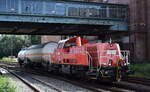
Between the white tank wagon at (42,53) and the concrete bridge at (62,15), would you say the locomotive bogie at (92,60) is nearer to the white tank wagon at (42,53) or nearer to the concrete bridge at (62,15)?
the white tank wagon at (42,53)

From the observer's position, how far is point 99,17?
37.1 meters

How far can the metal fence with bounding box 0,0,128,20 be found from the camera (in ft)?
111

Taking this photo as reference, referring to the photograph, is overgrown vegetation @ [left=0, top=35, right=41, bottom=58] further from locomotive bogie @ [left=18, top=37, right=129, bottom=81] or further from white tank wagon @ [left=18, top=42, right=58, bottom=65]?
locomotive bogie @ [left=18, top=37, right=129, bottom=81]

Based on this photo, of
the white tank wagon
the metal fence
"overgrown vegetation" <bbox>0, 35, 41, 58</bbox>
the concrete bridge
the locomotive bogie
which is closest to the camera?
the locomotive bogie

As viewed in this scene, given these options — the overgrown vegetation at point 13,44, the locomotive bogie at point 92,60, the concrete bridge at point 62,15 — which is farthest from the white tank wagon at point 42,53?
the overgrown vegetation at point 13,44

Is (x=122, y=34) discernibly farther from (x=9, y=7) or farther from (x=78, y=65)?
(x=78, y=65)

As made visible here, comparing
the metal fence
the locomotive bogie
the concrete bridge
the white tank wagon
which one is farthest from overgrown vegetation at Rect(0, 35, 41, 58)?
the locomotive bogie

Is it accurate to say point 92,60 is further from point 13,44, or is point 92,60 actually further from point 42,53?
point 13,44

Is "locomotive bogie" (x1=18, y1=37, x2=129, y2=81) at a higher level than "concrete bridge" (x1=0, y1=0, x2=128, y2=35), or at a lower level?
lower

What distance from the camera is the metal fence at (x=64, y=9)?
33.7 meters

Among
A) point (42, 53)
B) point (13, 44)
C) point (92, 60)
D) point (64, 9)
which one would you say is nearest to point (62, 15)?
point (64, 9)

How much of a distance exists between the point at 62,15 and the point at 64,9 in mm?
1187

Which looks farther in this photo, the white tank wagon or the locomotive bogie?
the white tank wagon

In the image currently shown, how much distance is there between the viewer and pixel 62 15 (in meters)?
35.4
